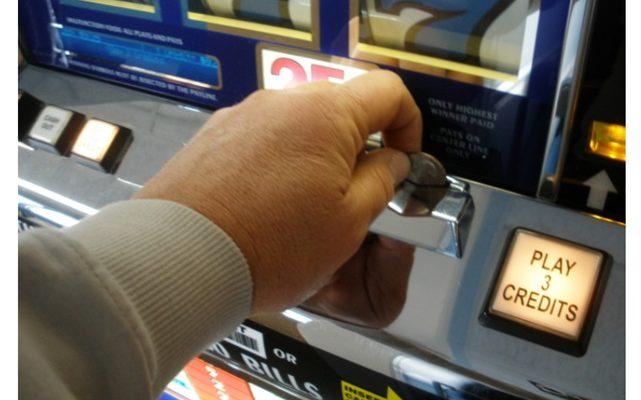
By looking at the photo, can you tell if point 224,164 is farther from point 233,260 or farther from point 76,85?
point 76,85

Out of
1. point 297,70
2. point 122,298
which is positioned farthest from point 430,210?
point 122,298

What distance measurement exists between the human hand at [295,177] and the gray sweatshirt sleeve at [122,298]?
4 cm

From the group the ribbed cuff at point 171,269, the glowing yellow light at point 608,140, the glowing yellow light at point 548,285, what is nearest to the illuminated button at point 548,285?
the glowing yellow light at point 548,285

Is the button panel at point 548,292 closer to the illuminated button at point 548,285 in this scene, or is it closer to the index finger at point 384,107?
the illuminated button at point 548,285

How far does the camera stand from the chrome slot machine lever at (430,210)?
0.88 m

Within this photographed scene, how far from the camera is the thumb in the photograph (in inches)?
33.3

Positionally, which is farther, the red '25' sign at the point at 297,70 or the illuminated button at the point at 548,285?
the red '25' sign at the point at 297,70

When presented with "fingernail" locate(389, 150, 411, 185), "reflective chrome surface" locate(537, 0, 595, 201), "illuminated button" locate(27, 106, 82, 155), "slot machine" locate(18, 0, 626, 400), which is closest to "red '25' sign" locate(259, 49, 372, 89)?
Result: "slot machine" locate(18, 0, 626, 400)

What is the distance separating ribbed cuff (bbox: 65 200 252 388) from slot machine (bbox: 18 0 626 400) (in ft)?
0.57

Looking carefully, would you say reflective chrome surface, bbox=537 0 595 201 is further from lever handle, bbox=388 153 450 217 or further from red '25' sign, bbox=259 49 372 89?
red '25' sign, bbox=259 49 372 89

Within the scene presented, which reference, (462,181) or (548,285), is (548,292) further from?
(462,181)

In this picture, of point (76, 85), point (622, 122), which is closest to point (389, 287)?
point (622, 122)

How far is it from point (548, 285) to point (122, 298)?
453 mm

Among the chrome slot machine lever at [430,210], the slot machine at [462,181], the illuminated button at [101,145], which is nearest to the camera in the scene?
the slot machine at [462,181]
